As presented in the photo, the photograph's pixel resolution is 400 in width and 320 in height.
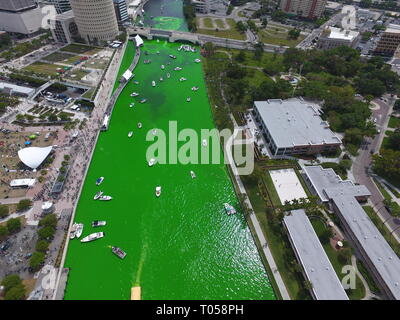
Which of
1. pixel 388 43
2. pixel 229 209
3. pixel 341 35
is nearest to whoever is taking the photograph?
pixel 229 209

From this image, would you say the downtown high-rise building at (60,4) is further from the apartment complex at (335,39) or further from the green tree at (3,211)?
the apartment complex at (335,39)

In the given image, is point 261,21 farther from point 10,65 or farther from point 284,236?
point 284,236

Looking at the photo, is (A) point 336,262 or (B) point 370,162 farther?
(B) point 370,162

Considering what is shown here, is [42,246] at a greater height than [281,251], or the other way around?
[42,246]

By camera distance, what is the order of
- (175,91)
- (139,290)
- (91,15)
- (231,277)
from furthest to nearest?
(91,15)
(175,91)
(231,277)
(139,290)

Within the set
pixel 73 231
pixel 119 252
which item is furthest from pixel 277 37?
pixel 73 231

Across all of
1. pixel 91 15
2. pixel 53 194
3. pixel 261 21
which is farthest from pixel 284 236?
pixel 261 21

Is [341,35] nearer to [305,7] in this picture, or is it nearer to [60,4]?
[305,7]
